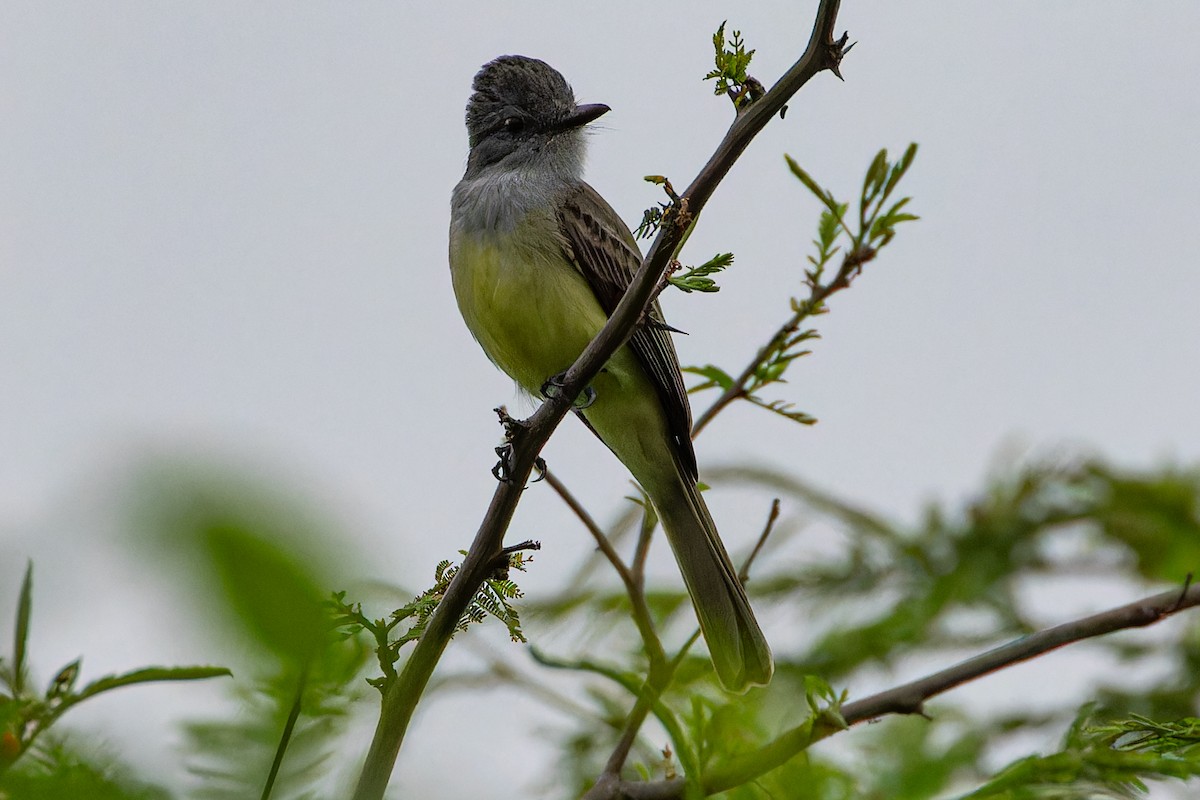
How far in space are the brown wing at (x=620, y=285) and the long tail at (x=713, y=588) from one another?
145 millimetres

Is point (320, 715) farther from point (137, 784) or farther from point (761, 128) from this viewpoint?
point (761, 128)

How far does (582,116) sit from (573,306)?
0.92 metres

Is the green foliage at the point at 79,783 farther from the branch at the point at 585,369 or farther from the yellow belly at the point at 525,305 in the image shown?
the yellow belly at the point at 525,305

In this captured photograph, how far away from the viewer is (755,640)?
3236 millimetres

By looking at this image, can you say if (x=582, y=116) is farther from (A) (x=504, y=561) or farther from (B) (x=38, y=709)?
(B) (x=38, y=709)

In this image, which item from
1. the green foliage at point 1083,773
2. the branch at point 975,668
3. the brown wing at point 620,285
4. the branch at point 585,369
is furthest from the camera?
the brown wing at point 620,285

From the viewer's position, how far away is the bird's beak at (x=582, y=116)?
4.52m

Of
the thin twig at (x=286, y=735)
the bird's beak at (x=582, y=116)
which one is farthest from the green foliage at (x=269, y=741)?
the bird's beak at (x=582, y=116)

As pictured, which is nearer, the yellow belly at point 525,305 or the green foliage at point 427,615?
the green foliage at point 427,615

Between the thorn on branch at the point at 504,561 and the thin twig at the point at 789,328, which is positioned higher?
the thin twig at the point at 789,328

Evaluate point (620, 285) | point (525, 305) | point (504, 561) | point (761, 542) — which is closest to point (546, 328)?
point (525, 305)

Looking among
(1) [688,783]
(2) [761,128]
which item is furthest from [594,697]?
(2) [761,128]

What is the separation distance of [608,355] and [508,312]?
221 cm

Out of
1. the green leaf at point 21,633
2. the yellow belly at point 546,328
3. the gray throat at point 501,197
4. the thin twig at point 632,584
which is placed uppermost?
the gray throat at point 501,197
